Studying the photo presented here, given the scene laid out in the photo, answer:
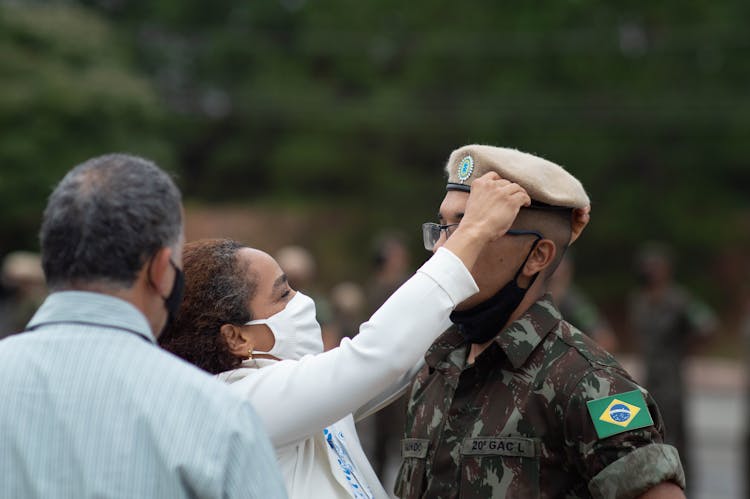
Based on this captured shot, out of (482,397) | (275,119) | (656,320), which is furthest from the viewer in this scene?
(275,119)

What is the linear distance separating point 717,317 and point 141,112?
57.3ft

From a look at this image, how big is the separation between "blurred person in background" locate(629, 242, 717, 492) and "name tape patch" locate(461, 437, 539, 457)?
8102 millimetres

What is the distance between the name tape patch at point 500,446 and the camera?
2.79m

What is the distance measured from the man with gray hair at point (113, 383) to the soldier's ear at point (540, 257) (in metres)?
1.11

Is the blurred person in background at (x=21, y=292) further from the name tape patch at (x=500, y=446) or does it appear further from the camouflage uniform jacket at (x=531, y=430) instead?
the name tape patch at (x=500, y=446)

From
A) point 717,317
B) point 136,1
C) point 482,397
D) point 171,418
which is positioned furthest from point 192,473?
point 136,1

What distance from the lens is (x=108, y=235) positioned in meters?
2.12

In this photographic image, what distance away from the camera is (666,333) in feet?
36.0

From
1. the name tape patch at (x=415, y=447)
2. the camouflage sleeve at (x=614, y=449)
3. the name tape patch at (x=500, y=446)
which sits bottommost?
the name tape patch at (x=415, y=447)

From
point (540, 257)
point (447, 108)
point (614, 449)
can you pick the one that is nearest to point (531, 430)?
point (614, 449)

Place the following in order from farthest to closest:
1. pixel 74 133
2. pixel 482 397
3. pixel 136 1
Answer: pixel 136 1, pixel 74 133, pixel 482 397

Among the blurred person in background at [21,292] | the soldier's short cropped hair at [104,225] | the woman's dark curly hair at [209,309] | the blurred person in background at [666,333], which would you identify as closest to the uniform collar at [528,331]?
the woman's dark curly hair at [209,309]

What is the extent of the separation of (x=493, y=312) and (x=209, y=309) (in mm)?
757

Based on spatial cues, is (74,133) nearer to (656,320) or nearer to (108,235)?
(656,320)
